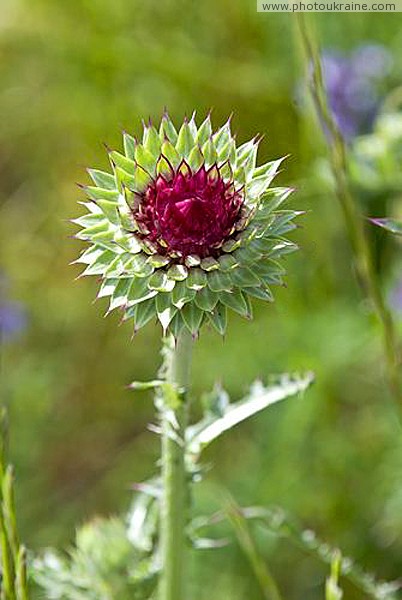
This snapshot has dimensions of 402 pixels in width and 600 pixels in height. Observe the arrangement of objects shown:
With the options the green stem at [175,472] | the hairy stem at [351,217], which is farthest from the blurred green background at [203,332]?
the green stem at [175,472]

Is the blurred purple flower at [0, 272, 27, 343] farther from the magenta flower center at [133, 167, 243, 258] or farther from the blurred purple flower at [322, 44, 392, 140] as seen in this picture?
the magenta flower center at [133, 167, 243, 258]

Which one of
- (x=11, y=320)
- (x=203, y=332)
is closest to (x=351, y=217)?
(x=203, y=332)

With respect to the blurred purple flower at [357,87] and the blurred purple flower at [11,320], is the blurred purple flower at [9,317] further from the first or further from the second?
the blurred purple flower at [357,87]

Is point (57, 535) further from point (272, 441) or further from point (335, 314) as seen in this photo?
point (335, 314)

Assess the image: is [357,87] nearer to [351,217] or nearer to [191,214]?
[351,217]

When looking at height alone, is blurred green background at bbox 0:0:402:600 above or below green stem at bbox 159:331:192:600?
above

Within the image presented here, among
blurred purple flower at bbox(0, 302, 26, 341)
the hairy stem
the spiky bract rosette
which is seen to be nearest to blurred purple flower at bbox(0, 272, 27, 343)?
blurred purple flower at bbox(0, 302, 26, 341)
